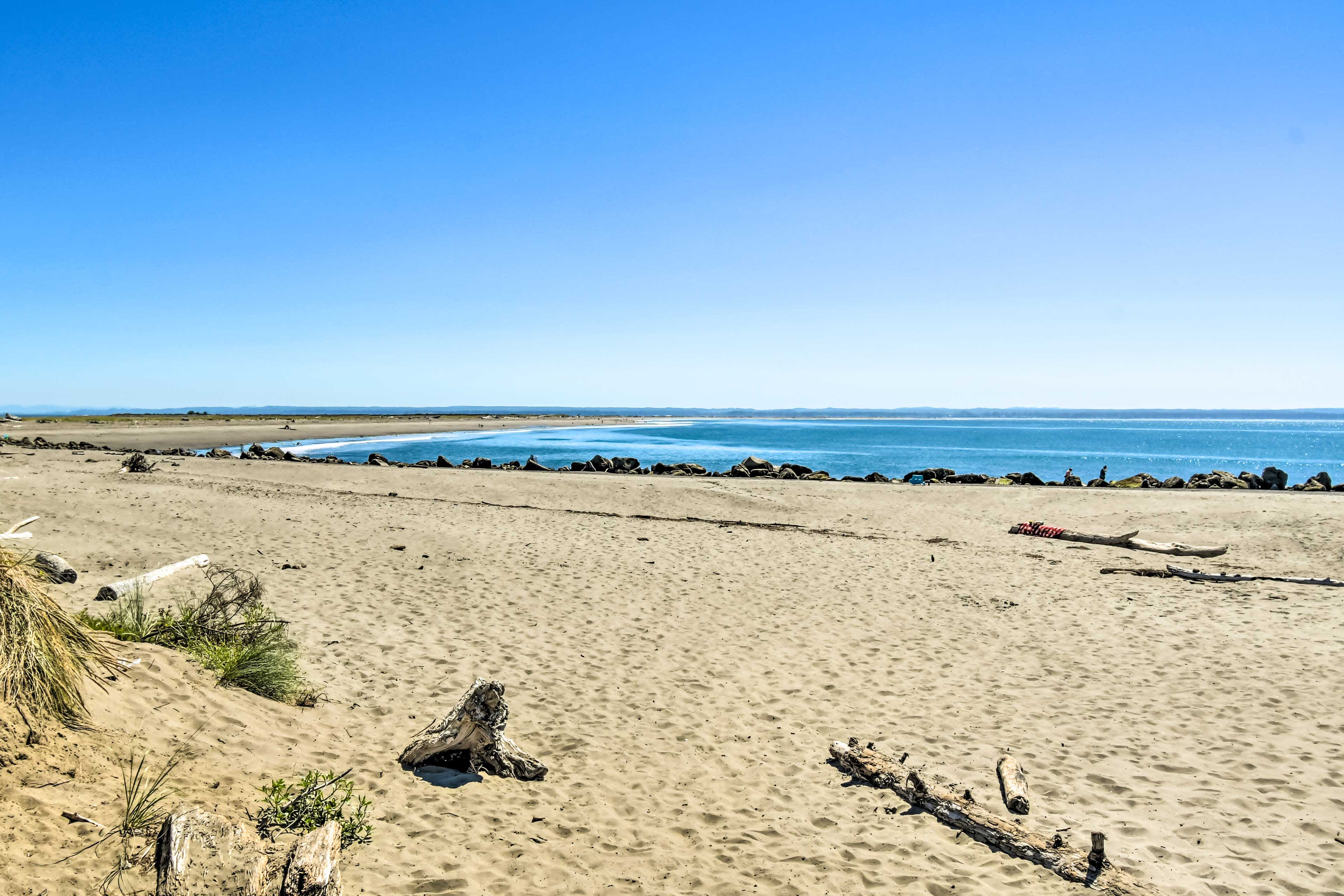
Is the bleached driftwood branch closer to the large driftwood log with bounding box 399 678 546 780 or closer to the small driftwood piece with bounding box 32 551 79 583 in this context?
the small driftwood piece with bounding box 32 551 79 583

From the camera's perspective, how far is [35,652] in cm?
439

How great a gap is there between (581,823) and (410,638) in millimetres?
4680

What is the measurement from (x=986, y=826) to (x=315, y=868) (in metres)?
4.46

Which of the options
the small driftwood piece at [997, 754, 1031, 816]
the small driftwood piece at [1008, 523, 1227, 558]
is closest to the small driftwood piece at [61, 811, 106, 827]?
the small driftwood piece at [997, 754, 1031, 816]

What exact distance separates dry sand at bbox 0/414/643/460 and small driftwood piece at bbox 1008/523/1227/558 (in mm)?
44792

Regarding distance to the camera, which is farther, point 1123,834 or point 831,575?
point 831,575

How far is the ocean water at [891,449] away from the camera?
165 feet

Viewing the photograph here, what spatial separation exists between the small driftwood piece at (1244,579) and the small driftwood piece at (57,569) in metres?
18.5

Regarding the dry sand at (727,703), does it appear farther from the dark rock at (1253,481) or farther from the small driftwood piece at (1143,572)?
the dark rock at (1253,481)

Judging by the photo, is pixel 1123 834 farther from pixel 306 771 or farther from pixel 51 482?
pixel 51 482

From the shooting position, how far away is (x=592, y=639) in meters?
9.55

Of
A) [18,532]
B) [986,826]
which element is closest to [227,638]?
[986,826]

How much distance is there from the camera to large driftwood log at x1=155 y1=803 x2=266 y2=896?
3.63 meters

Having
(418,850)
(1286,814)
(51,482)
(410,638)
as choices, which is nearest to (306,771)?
(418,850)
